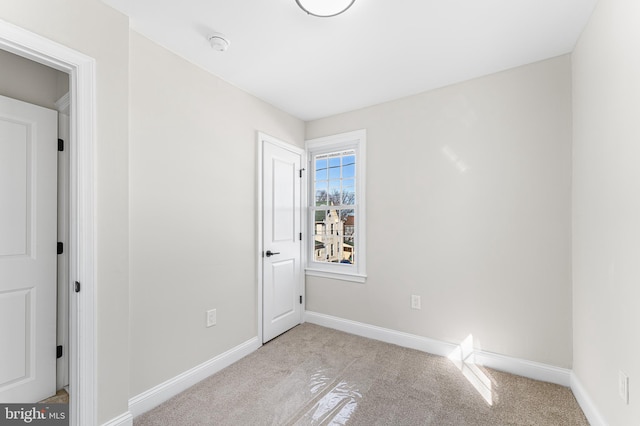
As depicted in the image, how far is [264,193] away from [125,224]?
136 cm

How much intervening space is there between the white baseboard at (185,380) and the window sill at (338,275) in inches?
40.4

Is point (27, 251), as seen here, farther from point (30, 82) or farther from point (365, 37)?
point (365, 37)

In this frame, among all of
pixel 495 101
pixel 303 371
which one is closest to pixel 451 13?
pixel 495 101

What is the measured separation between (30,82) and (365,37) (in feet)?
7.88

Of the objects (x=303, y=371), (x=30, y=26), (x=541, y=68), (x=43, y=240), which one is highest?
(x=541, y=68)

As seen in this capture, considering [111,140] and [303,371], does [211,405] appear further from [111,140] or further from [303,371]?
[111,140]

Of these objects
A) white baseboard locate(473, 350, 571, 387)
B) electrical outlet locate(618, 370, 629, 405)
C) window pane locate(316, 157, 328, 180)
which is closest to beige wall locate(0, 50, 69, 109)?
window pane locate(316, 157, 328, 180)

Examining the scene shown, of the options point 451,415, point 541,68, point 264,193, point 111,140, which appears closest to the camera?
point 111,140

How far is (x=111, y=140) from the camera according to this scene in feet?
5.38

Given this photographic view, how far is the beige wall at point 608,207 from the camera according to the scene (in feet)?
4.18

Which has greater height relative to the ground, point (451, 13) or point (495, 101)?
point (451, 13)

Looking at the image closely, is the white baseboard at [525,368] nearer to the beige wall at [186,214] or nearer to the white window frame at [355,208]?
the white window frame at [355,208]

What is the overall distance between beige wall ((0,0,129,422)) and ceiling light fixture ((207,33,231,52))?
19.6 inches

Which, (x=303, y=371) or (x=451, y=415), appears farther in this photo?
(x=303, y=371)
